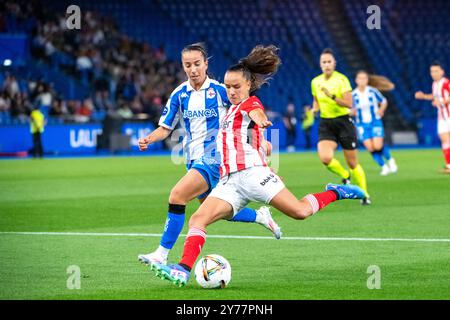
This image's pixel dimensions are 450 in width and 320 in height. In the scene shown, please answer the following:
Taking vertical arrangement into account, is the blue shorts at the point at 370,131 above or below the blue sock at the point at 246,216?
above

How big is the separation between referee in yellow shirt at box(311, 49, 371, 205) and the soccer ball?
720 centimetres

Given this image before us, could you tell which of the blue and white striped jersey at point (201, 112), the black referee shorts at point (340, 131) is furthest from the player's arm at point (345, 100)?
the blue and white striped jersey at point (201, 112)

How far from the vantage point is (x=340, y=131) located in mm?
15219

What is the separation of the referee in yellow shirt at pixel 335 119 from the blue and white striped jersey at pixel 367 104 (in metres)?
6.01

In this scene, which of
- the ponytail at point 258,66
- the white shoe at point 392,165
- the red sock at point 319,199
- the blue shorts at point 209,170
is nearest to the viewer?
the ponytail at point 258,66

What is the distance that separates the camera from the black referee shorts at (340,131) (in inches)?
592

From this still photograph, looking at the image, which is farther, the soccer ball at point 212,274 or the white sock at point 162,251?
the white sock at point 162,251

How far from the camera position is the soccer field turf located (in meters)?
7.72

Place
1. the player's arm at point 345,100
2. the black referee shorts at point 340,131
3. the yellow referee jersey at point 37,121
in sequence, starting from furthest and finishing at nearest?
the yellow referee jersey at point 37,121 < the black referee shorts at point 340,131 < the player's arm at point 345,100

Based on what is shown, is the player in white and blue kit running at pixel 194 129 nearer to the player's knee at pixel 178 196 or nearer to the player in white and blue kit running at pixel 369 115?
the player's knee at pixel 178 196

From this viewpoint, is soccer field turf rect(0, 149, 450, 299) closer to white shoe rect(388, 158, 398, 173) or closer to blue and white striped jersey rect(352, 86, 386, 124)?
blue and white striped jersey rect(352, 86, 386, 124)

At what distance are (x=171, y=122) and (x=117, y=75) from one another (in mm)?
26981

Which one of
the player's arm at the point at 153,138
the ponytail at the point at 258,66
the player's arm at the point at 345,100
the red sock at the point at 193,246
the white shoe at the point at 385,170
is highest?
the ponytail at the point at 258,66

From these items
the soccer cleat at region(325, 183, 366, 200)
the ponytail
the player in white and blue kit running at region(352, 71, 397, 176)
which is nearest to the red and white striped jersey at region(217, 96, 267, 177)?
the ponytail
